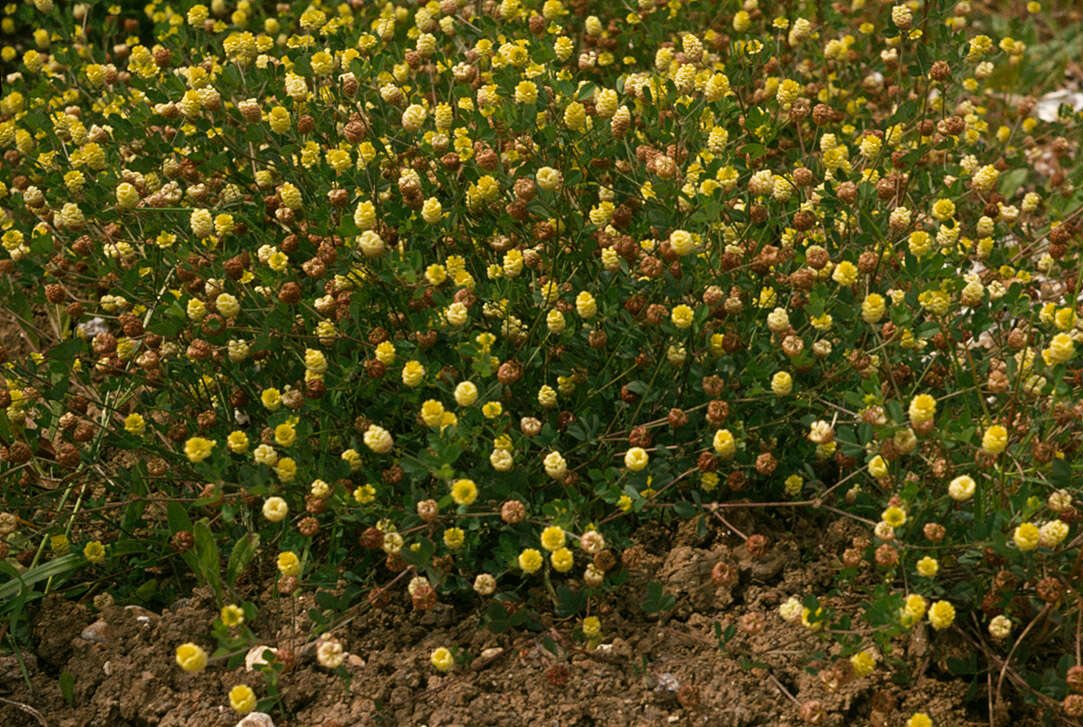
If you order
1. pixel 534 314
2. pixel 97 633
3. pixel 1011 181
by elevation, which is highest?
pixel 534 314

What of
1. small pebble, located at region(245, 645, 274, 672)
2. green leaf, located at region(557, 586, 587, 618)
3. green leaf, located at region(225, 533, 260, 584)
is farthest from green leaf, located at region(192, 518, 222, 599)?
green leaf, located at region(557, 586, 587, 618)

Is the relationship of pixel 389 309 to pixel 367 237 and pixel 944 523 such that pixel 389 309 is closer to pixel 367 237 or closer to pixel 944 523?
pixel 367 237

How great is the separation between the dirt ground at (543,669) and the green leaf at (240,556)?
4.4 inches

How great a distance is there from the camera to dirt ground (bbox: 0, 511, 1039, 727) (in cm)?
208

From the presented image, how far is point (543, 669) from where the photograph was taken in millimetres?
2170

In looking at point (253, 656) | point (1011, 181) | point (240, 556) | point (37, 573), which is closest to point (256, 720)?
point (253, 656)

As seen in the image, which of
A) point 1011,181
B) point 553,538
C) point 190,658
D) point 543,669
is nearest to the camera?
point 190,658

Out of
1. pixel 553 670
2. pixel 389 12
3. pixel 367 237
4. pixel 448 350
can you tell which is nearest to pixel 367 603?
pixel 553 670

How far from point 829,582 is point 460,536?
2.69 feet

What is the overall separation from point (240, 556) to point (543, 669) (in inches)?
27.4

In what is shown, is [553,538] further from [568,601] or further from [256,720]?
[256,720]

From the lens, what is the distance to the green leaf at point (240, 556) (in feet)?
7.60

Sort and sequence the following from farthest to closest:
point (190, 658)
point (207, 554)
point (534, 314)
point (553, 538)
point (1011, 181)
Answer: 1. point (1011, 181)
2. point (534, 314)
3. point (207, 554)
4. point (553, 538)
5. point (190, 658)

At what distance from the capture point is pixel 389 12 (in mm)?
3471
